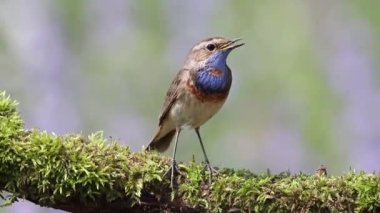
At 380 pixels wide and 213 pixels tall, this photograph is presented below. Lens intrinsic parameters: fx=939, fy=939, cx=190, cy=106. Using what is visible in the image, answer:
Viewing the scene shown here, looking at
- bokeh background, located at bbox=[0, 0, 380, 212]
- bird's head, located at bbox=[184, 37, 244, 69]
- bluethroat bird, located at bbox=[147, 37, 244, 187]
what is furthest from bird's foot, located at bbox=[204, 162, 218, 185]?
bokeh background, located at bbox=[0, 0, 380, 212]

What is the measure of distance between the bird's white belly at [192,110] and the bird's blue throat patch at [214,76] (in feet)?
0.23

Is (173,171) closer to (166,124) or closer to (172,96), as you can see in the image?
(172,96)

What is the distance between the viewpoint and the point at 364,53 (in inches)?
328

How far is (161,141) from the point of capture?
551cm

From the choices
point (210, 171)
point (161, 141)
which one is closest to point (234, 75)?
point (161, 141)

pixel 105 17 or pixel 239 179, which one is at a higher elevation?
pixel 105 17

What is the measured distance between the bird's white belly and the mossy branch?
1.00 m

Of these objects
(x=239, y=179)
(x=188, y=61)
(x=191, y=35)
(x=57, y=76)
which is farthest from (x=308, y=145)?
(x=239, y=179)

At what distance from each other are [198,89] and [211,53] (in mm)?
292

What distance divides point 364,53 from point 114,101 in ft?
7.44

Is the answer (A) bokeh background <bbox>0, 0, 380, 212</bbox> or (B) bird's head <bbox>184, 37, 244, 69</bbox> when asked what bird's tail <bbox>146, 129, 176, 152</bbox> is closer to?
(B) bird's head <bbox>184, 37, 244, 69</bbox>

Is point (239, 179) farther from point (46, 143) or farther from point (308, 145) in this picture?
point (308, 145)

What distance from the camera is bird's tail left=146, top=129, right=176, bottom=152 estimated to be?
5.45 meters

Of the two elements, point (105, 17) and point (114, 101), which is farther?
point (105, 17)
